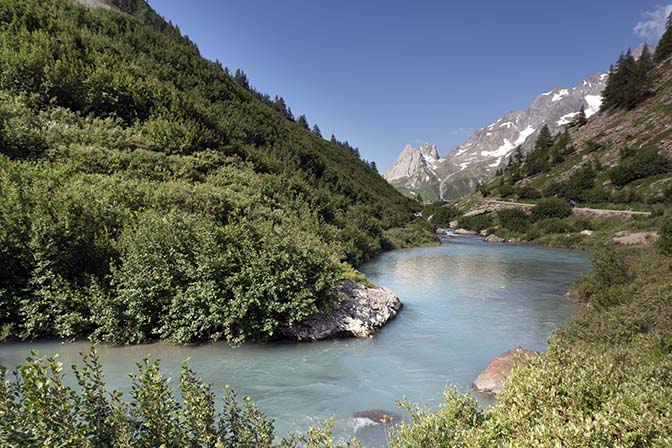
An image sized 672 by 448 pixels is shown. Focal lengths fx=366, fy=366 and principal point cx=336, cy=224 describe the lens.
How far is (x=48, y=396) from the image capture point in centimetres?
501

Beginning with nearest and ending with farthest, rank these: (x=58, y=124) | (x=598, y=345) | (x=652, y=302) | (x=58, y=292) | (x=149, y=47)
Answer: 1. (x=598, y=345)
2. (x=652, y=302)
3. (x=58, y=292)
4. (x=58, y=124)
5. (x=149, y=47)

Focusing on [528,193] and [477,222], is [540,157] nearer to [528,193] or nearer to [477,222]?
[528,193]

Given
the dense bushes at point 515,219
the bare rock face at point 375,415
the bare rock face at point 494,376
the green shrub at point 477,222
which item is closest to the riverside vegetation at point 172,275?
the bare rock face at point 375,415

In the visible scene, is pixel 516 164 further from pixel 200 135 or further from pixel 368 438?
pixel 368 438

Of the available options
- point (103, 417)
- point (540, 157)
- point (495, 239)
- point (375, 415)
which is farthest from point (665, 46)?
point (103, 417)

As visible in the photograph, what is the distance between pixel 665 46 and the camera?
370 feet

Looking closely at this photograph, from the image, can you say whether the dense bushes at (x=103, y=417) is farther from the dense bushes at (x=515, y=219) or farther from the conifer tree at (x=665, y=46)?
the conifer tree at (x=665, y=46)

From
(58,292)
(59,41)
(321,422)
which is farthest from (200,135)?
(321,422)

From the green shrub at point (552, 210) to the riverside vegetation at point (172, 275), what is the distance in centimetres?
4820

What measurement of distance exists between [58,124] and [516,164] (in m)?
137

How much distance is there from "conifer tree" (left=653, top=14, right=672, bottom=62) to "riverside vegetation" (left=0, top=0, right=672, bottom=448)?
423 feet

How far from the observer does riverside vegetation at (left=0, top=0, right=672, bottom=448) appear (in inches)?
217

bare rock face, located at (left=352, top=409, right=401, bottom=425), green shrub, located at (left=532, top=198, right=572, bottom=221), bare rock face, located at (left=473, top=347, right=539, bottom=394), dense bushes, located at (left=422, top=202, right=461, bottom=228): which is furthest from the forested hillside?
dense bushes, located at (left=422, top=202, right=461, bottom=228)

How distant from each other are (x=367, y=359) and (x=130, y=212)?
45.3 feet
